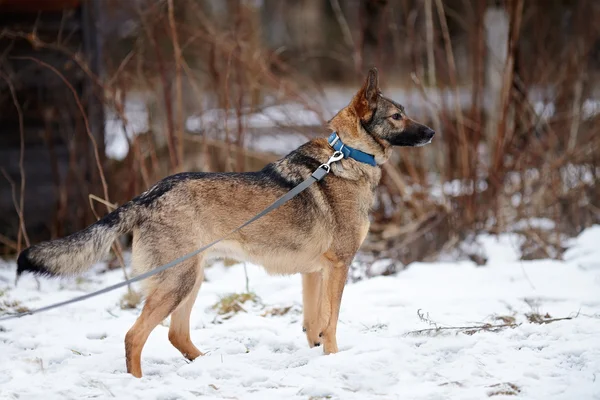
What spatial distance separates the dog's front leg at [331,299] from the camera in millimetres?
4219

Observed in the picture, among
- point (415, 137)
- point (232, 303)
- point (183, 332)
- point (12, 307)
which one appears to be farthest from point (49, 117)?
point (415, 137)

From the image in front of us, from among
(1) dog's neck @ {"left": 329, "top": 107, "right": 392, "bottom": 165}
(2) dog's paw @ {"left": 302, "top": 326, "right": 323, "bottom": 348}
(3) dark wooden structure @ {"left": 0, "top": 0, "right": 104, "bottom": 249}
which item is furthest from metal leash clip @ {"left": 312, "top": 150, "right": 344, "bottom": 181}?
(3) dark wooden structure @ {"left": 0, "top": 0, "right": 104, "bottom": 249}

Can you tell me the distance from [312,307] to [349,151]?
1050mm

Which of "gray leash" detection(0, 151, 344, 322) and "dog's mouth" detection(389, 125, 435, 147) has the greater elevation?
"dog's mouth" detection(389, 125, 435, 147)

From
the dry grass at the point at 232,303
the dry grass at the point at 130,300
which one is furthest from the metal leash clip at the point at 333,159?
the dry grass at the point at 130,300

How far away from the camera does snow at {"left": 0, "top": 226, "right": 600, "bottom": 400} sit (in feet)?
11.7

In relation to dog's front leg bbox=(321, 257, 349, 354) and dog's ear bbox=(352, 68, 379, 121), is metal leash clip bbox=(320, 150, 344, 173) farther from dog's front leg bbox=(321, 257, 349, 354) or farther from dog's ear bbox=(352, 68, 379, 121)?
dog's front leg bbox=(321, 257, 349, 354)

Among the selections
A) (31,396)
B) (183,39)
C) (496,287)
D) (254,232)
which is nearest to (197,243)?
(254,232)

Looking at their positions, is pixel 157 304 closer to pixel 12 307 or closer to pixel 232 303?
pixel 232 303

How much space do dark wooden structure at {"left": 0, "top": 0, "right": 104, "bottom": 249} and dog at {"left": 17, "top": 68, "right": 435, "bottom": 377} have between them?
3.55 metres

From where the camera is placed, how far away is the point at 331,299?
169 inches

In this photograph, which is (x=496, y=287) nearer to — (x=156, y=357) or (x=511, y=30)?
(x=511, y=30)

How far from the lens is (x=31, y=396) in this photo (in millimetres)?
3484

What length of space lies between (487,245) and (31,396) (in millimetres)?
A: 4915
